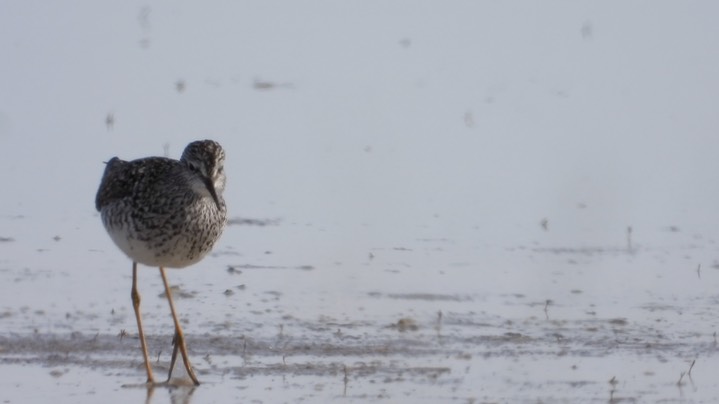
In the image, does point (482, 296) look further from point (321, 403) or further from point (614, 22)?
point (614, 22)

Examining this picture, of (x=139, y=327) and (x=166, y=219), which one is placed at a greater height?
(x=166, y=219)

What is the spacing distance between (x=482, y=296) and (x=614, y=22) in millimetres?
9211

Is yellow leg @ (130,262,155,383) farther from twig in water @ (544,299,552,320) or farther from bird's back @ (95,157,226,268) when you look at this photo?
twig in water @ (544,299,552,320)

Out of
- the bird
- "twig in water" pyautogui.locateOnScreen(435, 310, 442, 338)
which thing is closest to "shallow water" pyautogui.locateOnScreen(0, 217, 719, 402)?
"twig in water" pyautogui.locateOnScreen(435, 310, 442, 338)

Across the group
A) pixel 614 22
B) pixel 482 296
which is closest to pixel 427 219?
pixel 482 296

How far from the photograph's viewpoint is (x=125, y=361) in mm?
8797

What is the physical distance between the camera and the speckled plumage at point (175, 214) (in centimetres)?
889

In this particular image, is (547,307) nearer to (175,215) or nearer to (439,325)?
(439,325)

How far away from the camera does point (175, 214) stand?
29.3ft

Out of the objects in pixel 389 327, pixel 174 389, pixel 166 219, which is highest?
pixel 166 219

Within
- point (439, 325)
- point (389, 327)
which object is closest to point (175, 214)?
point (389, 327)

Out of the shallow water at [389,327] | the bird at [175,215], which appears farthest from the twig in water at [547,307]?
the bird at [175,215]

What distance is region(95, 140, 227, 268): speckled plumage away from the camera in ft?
29.2

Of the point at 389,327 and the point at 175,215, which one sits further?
the point at 389,327
